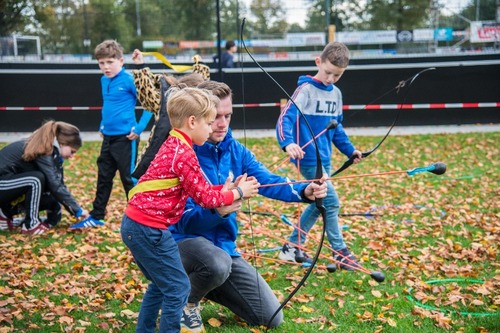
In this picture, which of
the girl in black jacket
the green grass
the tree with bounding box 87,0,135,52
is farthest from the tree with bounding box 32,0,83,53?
the girl in black jacket

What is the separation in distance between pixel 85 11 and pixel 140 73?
17115mm

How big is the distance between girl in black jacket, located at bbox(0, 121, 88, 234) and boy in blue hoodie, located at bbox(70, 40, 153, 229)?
1.57ft

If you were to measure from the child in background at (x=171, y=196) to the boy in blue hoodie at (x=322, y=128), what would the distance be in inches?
71.2

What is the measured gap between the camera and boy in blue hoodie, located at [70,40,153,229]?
634 centimetres

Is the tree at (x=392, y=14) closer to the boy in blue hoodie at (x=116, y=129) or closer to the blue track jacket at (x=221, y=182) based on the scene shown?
the boy in blue hoodie at (x=116, y=129)

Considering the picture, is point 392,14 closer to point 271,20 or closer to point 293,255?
point 271,20

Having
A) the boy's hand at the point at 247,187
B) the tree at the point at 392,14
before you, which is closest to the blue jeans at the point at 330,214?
the boy's hand at the point at 247,187

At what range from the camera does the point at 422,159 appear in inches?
422

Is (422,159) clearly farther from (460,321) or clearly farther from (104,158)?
(460,321)

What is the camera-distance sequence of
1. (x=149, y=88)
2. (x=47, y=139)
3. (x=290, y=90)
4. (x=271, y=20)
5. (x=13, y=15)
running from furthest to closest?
(x=13, y=15) → (x=271, y=20) → (x=290, y=90) → (x=47, y=139) → (x=149, y=88)

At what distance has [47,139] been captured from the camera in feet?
19.0

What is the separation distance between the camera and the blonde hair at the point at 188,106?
3.04 meters

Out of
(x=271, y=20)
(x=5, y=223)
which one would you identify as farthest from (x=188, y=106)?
(x=271, y=20)

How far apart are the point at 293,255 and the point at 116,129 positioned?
2458 mm
